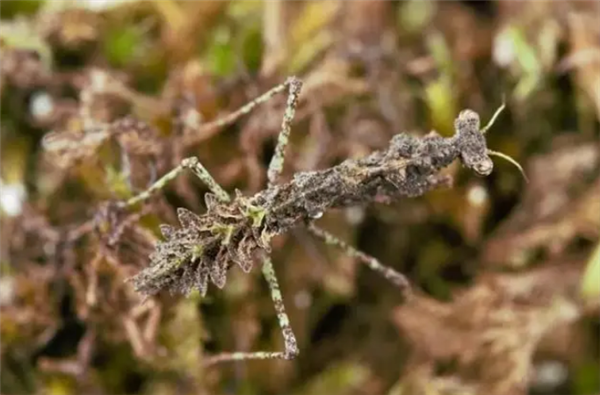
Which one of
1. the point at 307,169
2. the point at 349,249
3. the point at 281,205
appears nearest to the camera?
the point at 281,205

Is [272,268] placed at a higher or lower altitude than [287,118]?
lower

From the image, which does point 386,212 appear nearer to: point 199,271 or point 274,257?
point 274,257

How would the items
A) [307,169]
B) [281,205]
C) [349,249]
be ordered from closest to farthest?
[281,205] < [349,249] < [307,169]

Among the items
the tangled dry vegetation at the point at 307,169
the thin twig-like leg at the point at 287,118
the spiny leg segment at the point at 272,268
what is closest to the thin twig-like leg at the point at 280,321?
the spiny leg segment at the point at 272,268

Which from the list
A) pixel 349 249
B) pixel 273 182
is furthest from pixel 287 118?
pixel 349 249

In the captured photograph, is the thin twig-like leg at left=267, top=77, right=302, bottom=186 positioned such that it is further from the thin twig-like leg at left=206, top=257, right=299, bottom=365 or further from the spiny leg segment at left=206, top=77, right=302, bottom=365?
the thin twig-like leg at left=206, top=257, right=299, bottom=365

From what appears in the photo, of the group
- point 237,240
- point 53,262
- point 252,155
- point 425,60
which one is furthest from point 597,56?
point 53,262

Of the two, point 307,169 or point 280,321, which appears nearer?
point 280,321

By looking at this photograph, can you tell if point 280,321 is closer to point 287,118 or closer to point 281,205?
point 281,205
